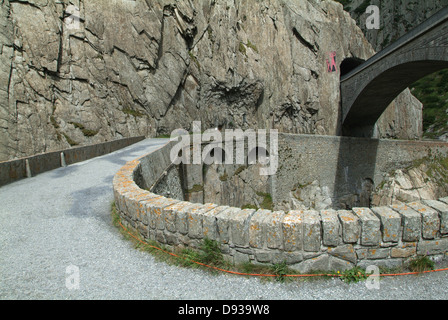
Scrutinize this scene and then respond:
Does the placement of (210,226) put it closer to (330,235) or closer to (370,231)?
(330,235)

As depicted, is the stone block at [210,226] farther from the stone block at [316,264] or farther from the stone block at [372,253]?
the stone block at [372,253]

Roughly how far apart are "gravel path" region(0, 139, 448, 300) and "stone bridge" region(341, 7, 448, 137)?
1785 centimetres

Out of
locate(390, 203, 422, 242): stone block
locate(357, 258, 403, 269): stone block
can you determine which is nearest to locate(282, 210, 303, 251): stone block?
locate(357, 258, 403, 269): stone block

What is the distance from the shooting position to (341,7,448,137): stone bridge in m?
14.4

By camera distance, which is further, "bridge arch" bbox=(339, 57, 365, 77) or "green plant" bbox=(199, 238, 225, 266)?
"bridge arch" bbox=(339, 57, 365, 77)

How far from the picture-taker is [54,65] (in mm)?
18422

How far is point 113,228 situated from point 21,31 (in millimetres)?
21456

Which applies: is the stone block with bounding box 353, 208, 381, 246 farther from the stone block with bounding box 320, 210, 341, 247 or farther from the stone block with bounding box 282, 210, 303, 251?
the stone block with bounding box 282, 210, 303, 251

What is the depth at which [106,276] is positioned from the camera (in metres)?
3.11

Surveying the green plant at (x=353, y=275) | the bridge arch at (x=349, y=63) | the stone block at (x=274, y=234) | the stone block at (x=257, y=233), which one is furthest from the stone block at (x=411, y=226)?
the bridge arch at (x=349, y=63)

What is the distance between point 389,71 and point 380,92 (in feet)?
18.9

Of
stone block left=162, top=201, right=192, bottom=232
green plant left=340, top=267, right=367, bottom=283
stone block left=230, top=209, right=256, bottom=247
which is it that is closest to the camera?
green plant left=340, top=267, right=367, bottom=283

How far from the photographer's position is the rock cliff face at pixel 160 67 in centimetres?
1747
